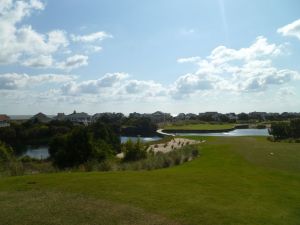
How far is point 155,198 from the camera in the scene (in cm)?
909

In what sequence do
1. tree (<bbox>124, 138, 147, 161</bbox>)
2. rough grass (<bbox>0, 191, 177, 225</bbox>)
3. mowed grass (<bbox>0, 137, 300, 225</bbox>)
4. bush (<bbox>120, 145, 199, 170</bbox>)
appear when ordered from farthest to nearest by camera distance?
tree (<bbox>124, 138, 147, 161</bbox>) → bush (<bbox>120, 145, 199, 170</bbox>) → mowed grass (<bbox>0, 137, 300, 225</bbox>) → rough grass (<bbox>0, 191, 177, 225</bbox>)

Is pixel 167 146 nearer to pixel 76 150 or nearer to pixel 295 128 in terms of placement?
pixel 76 150

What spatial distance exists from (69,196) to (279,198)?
18.8 ft

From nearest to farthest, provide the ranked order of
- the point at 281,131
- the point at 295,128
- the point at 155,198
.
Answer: the point at 155,198 < the point at 281,131 < the point at 295,128

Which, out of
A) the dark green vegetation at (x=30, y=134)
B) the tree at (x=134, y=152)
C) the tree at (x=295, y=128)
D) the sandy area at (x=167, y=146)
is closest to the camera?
the tree at (x=134, y=152)

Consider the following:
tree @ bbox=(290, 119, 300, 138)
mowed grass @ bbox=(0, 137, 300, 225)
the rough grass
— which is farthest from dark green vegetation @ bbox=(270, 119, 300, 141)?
the rough grass

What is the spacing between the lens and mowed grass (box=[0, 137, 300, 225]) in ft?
24.7

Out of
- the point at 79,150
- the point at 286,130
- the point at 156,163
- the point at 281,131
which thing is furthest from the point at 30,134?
the point at 156,163

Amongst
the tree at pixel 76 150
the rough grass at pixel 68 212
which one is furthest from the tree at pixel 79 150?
the rough grass at pixel 68 212

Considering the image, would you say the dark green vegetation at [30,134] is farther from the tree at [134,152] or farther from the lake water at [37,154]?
the tree at [134,152]

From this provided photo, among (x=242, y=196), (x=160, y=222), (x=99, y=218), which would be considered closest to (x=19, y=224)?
(x=99, y=218)

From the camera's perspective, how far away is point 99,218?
24.3 ft

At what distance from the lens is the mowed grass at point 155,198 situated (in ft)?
24.7

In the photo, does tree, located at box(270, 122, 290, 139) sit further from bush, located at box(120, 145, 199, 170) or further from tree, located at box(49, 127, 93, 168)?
tree, located at box(49, 127, 93, 168)
